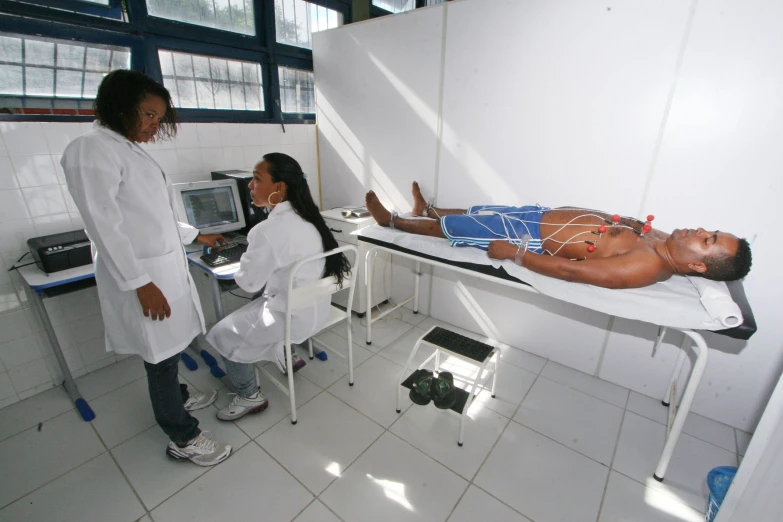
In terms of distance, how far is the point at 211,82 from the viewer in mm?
2660

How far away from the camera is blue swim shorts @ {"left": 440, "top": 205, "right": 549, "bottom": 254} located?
1.94 metres

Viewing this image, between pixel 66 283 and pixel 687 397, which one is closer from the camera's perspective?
pixel 687 397

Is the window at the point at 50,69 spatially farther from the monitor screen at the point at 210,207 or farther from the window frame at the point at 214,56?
the monitor screen at the point at 210,207

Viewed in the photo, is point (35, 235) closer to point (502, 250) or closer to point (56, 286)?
point (56, 286)

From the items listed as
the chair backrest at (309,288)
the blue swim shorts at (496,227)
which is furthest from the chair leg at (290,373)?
the blue swim shorts at (496,227)

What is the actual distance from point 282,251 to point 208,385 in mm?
1110

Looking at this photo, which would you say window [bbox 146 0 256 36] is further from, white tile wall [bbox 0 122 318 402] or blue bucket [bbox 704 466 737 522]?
blue bucket [bbox 704 466 737 522]

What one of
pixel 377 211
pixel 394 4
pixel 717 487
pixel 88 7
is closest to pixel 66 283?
pixel 88 7

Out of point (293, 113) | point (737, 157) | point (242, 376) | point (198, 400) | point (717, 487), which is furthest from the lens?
point (293, 113)

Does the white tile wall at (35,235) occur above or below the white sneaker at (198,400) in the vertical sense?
above

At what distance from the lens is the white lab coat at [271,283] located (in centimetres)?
163

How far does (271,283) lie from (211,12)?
212 cm

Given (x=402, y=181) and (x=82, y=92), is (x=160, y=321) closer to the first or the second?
(x=82, y=92)

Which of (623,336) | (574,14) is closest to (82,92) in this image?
(574,14)
